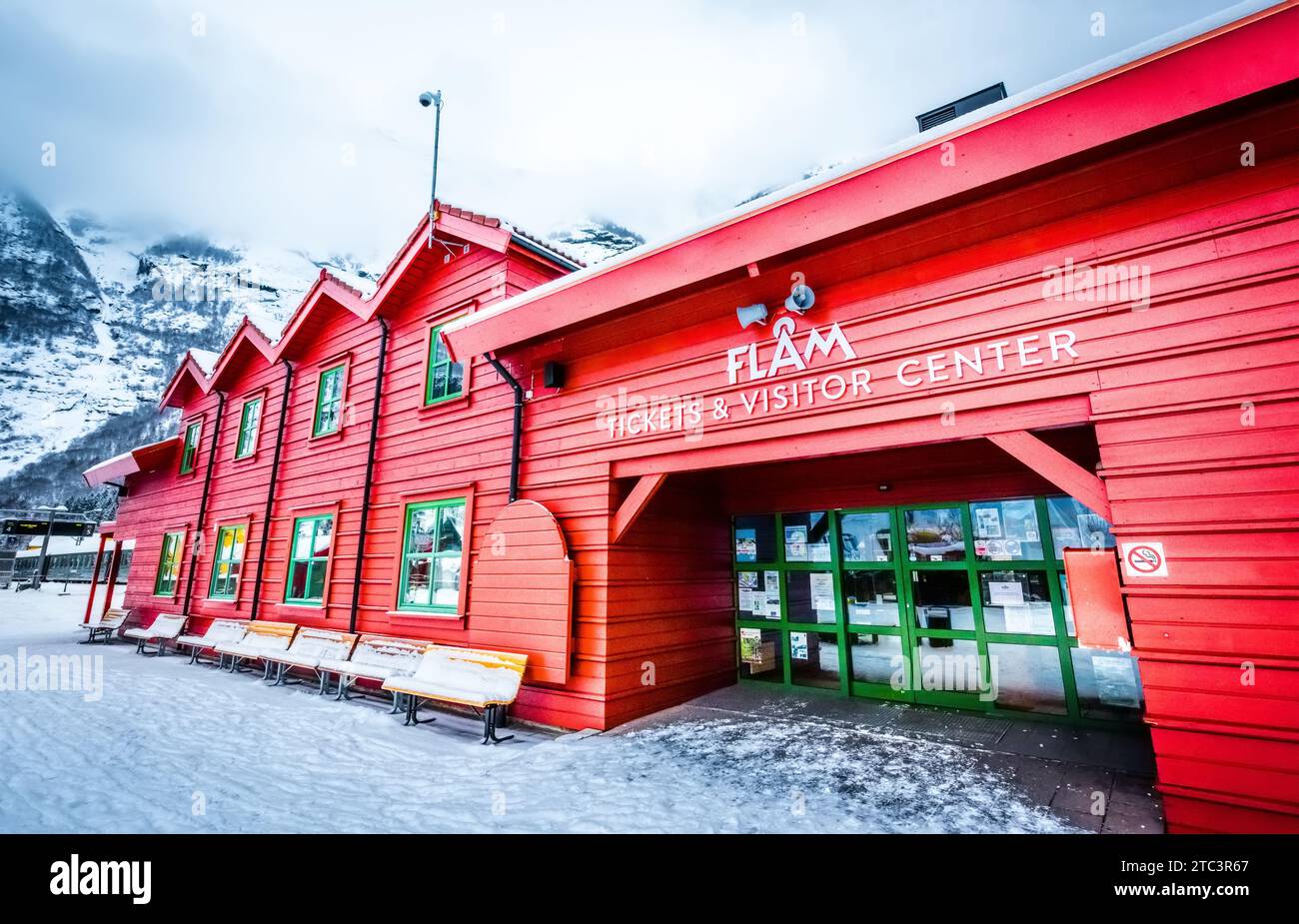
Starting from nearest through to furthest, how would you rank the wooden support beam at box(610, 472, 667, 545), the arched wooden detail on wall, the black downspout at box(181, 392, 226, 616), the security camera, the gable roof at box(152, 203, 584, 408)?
the security camera
the wooden support beam at box(610, 472, 667, 545)
the arched wooden detail on wall
the gable roof at box(152, 203, 584, 408)
the black downspout at box(181, 392, 226, 616)

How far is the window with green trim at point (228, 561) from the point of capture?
11586mm

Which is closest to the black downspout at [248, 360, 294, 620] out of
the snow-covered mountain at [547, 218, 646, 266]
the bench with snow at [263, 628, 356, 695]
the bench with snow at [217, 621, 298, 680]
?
the bench with snow at [217, 621, 298, 680]

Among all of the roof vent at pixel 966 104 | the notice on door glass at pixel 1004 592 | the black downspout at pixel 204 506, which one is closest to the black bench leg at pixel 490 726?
the notice on door glass at pixel 1004 592

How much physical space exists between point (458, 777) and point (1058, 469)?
4.99 meters

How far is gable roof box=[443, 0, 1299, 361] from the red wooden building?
0.02 metres

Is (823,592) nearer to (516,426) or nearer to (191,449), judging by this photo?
(516,426)

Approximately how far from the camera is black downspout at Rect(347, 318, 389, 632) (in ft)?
28.5

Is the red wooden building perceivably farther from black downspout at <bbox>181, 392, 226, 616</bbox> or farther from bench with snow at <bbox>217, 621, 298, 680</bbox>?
black downspout at <bbox>181, 392, 226, 616</bbox>

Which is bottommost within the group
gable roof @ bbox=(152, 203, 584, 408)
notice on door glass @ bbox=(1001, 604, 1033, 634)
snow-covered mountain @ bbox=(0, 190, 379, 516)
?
notice on door glass @ bbox=(1001, 604, 1033, 634)

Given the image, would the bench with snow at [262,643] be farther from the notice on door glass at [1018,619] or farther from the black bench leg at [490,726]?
the notice on door glass at [1018,619]

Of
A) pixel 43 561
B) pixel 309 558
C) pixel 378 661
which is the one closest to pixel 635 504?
pixel 378 661
